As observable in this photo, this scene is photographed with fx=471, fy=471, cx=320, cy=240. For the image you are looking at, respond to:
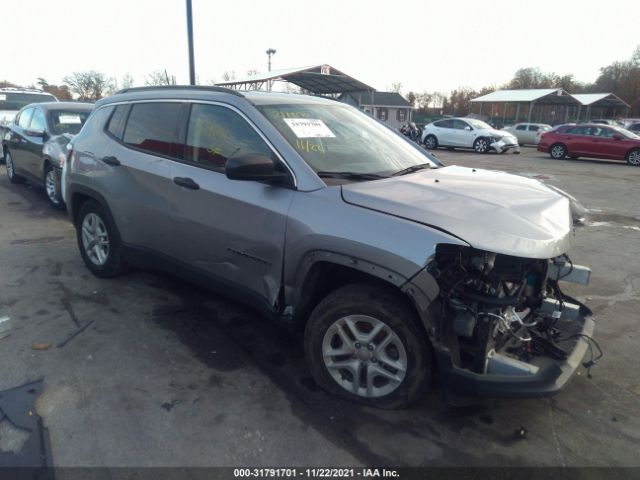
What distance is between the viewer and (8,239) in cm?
620

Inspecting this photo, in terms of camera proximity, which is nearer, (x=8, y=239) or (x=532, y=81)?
(x=8, y=239)

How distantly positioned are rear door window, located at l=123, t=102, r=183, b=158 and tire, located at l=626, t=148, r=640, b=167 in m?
20.1

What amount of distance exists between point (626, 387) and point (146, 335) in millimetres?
3508

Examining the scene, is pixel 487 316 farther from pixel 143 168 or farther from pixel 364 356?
pixel 143 168

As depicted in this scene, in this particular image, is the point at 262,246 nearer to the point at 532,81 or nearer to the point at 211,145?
the point at 211,145

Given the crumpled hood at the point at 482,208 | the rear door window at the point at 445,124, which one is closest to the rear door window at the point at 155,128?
the crumpled hood at the point at 482,208

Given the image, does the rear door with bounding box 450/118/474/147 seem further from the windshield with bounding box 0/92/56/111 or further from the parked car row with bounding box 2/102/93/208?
the parked car row with bounding box 2/102/93/208

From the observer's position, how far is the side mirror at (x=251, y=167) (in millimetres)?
2826

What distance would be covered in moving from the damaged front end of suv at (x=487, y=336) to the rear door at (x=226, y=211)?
1073 millimetres

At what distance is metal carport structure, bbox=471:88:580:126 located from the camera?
126 feet

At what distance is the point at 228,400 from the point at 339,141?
1.95 meters

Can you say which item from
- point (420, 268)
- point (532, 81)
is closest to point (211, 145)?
point (420, 268)

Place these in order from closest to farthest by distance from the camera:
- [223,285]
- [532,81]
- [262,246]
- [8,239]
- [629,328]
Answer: [262,246]
[223,285]
[629,328]
[8,239]
[532,81]

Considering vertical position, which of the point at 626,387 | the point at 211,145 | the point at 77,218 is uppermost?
the point at 211,145
